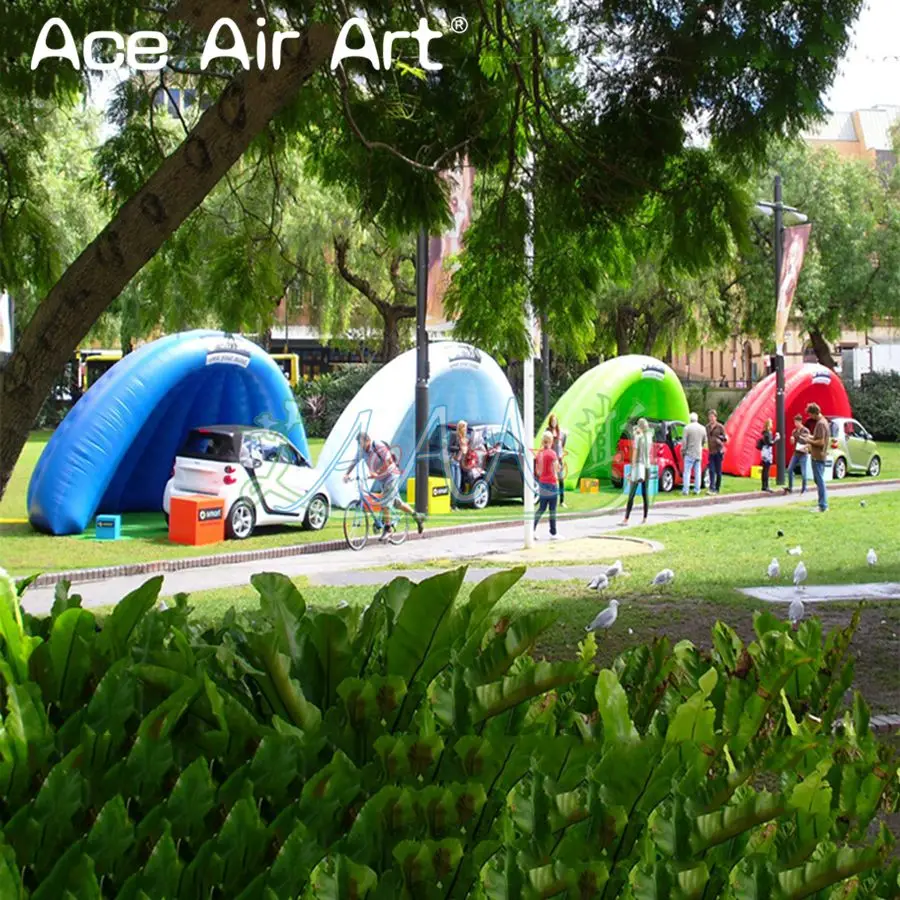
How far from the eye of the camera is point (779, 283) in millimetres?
15680

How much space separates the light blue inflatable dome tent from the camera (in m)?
13.4

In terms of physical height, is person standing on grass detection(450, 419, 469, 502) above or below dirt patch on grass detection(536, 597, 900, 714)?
above

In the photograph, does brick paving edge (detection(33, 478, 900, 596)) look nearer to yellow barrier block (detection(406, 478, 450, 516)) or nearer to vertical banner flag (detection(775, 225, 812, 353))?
yellow barrier block (detection(406, 478, 450, 516))

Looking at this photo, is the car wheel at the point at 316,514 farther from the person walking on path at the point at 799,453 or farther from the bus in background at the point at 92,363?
the bus in background at the point at 92,363

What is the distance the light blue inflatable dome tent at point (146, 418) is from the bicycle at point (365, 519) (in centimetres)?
220

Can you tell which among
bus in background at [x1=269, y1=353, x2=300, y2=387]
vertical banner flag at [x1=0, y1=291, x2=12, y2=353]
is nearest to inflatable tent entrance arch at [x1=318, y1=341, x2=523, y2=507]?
vertical banner flag at [x1=0, y1=291, x2=12, y2=353]

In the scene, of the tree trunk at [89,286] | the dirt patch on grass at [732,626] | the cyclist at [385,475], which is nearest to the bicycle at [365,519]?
the cyclist at [385,475]

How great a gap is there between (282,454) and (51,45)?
8964mm

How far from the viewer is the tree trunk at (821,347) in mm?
27156

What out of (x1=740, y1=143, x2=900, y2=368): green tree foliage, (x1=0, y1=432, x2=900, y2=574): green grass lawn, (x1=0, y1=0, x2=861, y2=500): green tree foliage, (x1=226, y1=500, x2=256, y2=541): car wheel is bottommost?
(x1=0, y1=432, x2=900, y2=574): green grass lawn

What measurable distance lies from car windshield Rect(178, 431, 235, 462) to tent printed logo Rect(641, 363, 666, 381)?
8540 millimetres

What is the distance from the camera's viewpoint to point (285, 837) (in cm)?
147

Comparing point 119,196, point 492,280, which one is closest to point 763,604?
point 492,280

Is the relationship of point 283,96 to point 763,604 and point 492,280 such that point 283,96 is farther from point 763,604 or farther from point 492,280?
point 763,604
